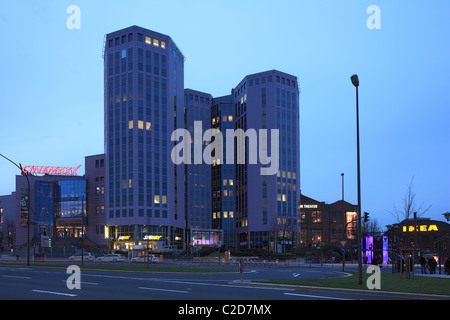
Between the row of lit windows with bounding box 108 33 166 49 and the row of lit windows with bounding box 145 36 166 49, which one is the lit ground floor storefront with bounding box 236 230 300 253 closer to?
the row of lit windows with bounding box 145 36 166 49

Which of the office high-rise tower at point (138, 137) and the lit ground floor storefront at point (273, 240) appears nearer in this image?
the office high-rise tower at point (138, 137)

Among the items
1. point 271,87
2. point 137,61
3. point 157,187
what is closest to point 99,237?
point 157,187

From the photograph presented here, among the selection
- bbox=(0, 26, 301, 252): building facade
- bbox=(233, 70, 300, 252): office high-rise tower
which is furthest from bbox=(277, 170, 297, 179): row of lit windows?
bbox=(0, 26, 301, 252): building facade

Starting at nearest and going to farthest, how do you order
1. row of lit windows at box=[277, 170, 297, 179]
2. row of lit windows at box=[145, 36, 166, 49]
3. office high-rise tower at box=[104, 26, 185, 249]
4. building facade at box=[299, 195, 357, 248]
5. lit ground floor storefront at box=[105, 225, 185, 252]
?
lit ground floor storefront at box=[105, 225, 185, 252] → office high-rise tower at box=[104, 26, 185, 249] → row of lit windows at box=[145, 36, 166, 49] → row of lit windows at box=[277, 170, 297, 179] → building facade at box=[299, 195, 357, 248]

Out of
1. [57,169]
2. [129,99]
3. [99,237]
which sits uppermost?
[129,99]

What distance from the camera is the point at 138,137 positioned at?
117125 millimetres

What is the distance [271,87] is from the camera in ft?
446

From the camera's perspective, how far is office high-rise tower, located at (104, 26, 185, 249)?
11669 centimetres

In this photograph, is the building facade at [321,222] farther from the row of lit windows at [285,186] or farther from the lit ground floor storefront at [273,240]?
the lit ground floor storefront at [273,240]

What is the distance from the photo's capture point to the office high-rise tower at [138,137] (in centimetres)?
11669

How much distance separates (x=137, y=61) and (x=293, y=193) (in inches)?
2353

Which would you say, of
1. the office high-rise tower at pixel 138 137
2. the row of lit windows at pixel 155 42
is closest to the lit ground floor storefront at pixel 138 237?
the office high-rise tower at pixel 138 137
